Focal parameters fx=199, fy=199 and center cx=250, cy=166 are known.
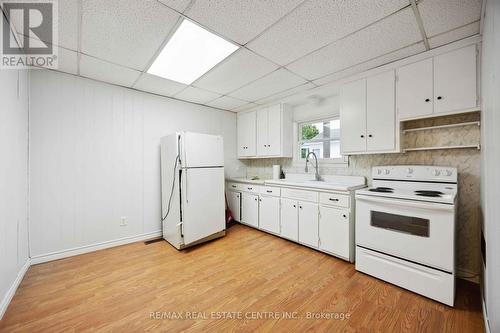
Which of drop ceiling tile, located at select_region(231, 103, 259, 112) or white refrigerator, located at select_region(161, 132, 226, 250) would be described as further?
drop ceiling tile, located at select_region(231, 103, 259, 112)

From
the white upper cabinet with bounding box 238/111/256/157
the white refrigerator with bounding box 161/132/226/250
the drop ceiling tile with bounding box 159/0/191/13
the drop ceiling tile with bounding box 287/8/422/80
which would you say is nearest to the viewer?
the drop ceiling tile with bounding box 159/0/191/13

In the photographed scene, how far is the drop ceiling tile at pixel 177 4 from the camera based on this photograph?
144cm

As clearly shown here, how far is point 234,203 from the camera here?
13.2 feet

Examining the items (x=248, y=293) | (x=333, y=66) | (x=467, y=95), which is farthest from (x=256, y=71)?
(x=248, y=293)

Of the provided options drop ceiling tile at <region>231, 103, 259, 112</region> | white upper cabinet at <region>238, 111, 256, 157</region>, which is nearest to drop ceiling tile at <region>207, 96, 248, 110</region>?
drop ceiling tile at <region>231, 103, 259, 112</region>

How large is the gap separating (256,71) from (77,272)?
3.11m

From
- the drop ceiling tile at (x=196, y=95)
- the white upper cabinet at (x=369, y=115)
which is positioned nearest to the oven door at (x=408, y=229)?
the white upper cabinet at (x=369, y=115)

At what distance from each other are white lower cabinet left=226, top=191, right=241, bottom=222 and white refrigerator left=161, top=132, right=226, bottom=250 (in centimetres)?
70

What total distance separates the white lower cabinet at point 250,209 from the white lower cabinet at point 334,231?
48.4 inches

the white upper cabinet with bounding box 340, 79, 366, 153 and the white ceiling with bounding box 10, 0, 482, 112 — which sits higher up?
the white ceiling with bounding box 10, 0, 482, 112

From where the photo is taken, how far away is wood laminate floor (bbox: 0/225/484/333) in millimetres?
1488

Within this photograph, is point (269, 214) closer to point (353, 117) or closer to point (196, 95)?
point (353, 117)

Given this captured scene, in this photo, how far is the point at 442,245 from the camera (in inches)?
66.6

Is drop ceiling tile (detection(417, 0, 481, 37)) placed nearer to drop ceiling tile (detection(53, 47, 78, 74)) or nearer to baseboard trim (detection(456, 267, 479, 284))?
baseboard trim (detection(456, 267, 479, 284))
